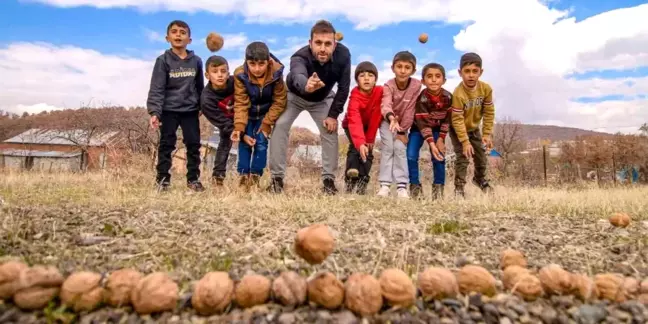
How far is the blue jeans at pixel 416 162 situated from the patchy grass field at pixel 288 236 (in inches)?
56.3

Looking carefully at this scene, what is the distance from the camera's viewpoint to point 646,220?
334cm

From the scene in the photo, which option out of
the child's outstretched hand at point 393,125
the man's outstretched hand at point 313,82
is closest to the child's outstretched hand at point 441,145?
the child's outstretched hand at point 393,125

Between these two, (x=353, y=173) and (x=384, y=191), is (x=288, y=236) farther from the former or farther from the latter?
(x=353, y=173)

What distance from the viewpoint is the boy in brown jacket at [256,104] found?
15.8 feet

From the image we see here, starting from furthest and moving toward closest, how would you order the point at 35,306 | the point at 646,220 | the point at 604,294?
the point at 646,220 → the point at 604,294 → the point at 35,306

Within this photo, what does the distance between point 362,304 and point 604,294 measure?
0.80 meters

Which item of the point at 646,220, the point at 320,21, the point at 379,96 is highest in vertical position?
the point at 320,21

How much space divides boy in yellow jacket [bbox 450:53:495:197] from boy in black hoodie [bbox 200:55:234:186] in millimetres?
2539

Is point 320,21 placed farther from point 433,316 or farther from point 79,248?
point 433,316

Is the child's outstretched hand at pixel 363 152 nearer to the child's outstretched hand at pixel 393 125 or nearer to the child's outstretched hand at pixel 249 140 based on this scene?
the child's outstretched hand at pixel 393 125

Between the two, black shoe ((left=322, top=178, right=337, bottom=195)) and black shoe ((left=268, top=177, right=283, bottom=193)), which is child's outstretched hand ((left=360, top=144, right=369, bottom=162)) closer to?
black shoe ((left=322, top=178, right=337, bottom=195))

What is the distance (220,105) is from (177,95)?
0.51 meters

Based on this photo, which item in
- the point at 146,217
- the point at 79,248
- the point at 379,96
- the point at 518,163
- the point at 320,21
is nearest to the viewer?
the point at 79,248

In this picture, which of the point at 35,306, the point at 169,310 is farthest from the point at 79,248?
the point at 169,310
